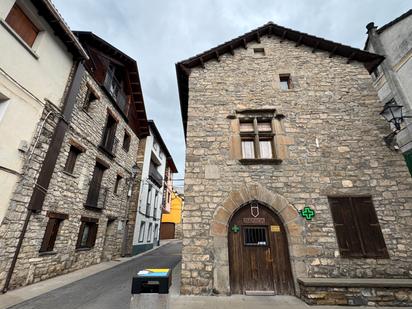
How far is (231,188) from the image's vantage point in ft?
17.4

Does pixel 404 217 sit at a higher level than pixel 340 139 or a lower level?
lower

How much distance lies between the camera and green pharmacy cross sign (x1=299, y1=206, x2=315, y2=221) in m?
4.98

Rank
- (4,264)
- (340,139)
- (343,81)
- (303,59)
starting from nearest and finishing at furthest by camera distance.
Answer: (4,264) → (340,139) → (343,81) → (303,59)

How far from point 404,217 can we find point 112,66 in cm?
1306

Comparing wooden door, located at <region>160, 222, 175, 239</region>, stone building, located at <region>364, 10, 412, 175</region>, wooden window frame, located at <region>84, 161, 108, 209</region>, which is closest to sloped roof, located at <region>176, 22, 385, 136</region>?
stone building, located at <region>364, 10, 412, 175</region>

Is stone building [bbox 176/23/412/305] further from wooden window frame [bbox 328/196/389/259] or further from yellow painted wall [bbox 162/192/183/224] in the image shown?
yellow painted wall [bbox 162/192/183/224]

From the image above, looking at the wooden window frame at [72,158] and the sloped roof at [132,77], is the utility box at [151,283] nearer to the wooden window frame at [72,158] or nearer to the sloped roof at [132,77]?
the wooden window frame at [72,158]

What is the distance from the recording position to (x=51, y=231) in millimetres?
6215

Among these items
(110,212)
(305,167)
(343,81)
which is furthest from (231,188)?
(110,212)

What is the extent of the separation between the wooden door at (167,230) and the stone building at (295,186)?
21.2m

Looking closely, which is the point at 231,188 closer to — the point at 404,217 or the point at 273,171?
the point at 273,171

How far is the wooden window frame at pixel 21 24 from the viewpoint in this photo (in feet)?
16.4

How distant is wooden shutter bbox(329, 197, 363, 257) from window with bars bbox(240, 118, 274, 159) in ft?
6.95

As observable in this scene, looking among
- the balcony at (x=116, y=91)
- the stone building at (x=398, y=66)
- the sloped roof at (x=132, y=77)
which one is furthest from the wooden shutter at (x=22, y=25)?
the stone building at (x=398, y=66)
